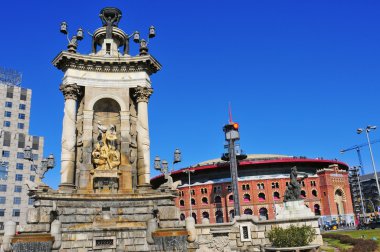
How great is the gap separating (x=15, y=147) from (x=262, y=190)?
64120mm

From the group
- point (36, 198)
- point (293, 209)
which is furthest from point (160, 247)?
point (293, 209)

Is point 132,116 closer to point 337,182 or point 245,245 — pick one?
point 245,245

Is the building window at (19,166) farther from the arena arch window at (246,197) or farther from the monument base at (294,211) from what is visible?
the monument base at (294,211)

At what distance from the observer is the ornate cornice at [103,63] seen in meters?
26.6

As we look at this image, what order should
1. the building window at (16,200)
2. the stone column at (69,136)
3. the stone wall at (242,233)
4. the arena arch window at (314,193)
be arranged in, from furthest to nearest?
the arena arch window at (314,193) < the building window at (16,200) < the stone column at (69,136) < the stone wall at (242,233)

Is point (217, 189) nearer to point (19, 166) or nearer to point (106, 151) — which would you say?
point (19, 166)

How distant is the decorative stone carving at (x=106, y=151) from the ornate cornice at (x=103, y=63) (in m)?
4.81

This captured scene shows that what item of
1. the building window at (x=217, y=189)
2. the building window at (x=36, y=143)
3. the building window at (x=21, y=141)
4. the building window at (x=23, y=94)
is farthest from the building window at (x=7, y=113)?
the building window at (x=217, y=189)

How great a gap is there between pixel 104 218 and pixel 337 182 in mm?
83560

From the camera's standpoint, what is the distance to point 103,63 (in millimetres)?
27438

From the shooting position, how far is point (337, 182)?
301 ft

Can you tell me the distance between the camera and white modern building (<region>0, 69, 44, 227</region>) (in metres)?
83.8

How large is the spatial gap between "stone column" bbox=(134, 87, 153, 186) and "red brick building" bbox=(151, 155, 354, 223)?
2469 inches

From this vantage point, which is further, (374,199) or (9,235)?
(374,199)
